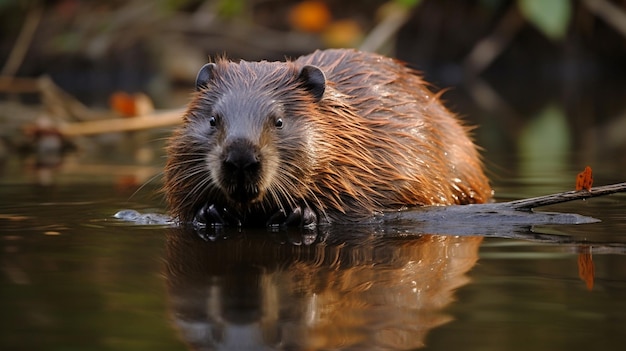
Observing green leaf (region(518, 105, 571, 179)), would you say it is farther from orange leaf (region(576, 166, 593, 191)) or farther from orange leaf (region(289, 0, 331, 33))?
orange leaf (region(289, 0, 331, 33))

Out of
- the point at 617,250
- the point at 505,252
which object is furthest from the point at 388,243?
the point at 617,250

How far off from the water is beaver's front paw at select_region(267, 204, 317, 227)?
0.13 meters

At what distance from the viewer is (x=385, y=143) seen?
5.93m

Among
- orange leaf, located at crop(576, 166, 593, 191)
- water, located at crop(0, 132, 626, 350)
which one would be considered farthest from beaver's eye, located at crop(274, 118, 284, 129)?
orange leaf, located at crop(576, 166, 593, 191)

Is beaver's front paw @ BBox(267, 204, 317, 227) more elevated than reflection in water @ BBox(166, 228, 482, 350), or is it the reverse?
beaver's front paw @ BBox(267, 204, 317, 227)

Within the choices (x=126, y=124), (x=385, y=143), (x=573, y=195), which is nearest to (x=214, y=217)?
(x=385, y=143)

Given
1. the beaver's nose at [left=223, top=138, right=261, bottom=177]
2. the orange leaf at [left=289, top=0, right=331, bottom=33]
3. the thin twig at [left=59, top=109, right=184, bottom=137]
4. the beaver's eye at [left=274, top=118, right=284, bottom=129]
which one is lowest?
the beaver's nose at [left=223, top=138, right=261, bottom=177]

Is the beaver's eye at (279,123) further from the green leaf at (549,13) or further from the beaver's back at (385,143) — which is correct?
the green leaf at (549,13)

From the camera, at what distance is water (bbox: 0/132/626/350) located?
121 inches

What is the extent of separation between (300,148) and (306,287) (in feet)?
5.31

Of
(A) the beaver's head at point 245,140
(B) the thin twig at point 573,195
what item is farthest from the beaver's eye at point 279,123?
(B) the thin twig at point 573,195

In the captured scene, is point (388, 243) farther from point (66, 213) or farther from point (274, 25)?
point (274, 25)

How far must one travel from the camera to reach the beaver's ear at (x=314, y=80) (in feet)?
18.2

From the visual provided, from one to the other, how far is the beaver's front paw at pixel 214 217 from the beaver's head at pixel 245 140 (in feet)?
0.13
